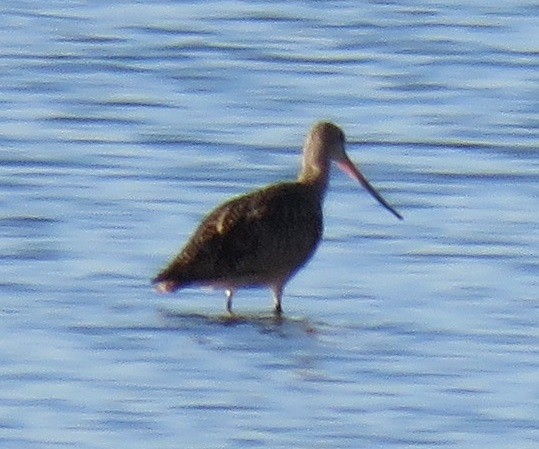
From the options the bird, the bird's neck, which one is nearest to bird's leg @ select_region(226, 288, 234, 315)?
the bird

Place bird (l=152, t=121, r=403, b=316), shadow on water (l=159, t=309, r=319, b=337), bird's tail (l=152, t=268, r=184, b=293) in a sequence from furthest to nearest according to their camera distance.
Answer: bird (l=152, t=121, r=403, b=316) → bird's tail (l=152, t=268, r=184, b=293) → shadow on water (l=159, t=309, r=319, b=337)

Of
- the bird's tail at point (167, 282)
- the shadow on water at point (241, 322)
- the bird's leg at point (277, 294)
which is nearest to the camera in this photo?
the shadow on water at point (241, 322)

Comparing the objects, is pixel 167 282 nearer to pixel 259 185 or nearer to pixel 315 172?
pixel 315 172

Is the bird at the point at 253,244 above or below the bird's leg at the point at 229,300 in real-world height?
above

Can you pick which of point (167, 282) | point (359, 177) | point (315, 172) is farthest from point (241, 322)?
point (359, 177)

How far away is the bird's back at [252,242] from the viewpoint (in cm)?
1120

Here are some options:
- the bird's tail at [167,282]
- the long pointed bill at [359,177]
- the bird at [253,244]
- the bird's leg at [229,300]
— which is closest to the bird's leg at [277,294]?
the bird at [253,244]

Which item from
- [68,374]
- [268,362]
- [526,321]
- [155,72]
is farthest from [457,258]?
[155,72]

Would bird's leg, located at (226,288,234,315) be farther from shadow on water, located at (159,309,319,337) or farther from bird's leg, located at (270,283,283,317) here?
bird's leg, located at (270,283,283,317)

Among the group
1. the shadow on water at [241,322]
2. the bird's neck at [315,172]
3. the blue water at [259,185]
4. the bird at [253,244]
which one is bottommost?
the shadow on water at [241,322]

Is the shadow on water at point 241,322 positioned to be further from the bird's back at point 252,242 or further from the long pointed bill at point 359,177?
the long pointed bill at point 359,177

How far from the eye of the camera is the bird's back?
36.8 ft

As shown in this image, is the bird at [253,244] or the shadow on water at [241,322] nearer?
the shadow on water at [241,322]

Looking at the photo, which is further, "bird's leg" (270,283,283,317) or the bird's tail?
"bird's leg" (270,283,283,317)
